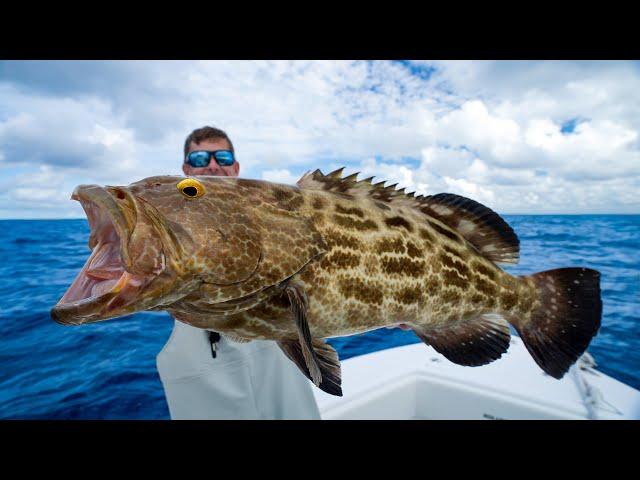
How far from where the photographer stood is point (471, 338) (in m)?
2.56

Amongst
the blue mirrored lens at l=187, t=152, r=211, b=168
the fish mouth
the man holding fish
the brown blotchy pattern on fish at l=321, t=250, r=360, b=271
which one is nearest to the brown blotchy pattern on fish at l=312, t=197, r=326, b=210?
the brown blotchy pattern on fish at l=321, t=250, r=360, b=271

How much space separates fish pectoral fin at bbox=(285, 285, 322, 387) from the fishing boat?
11.8ft

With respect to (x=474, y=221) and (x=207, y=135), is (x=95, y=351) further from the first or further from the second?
(x=474, y=221)

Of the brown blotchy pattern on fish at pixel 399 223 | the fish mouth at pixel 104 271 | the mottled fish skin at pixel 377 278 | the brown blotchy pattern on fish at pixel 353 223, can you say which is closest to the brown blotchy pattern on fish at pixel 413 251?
the mottled fish skin at pixel 377 278

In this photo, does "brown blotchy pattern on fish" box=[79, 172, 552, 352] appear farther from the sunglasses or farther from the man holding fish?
the sunglasses

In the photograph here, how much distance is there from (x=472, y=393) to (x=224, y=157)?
4.98 metres

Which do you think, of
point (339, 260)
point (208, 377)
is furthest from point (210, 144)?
point (339, 260)

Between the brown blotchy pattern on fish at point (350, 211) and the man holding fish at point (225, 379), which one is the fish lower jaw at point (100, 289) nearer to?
the brown blotchy pattern on fish at point (350, 211)

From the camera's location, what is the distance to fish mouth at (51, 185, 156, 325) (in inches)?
54.1

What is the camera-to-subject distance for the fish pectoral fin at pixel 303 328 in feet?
5.86

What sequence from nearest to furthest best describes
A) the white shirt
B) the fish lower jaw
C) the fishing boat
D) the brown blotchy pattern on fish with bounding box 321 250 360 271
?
the fish lower jaw, the brown blotchy pattern on fish with bounding box 321 250 360 271, the white shirt, the fishing boat

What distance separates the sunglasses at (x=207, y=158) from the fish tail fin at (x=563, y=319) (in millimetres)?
3553

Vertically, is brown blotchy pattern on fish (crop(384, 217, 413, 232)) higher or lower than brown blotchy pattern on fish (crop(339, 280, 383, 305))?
higher
